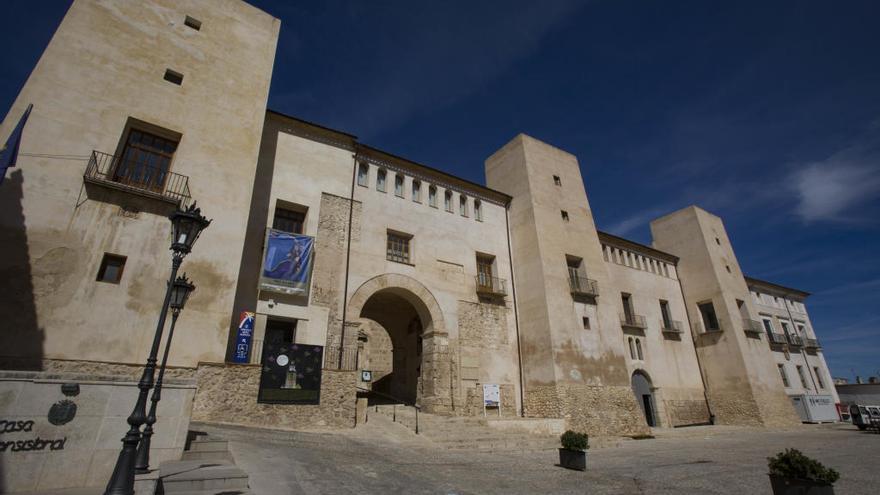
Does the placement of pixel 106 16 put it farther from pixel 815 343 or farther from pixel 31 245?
pixel 815 343

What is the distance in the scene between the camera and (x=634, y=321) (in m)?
23.8

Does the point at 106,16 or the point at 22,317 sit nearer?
the point at 22,317

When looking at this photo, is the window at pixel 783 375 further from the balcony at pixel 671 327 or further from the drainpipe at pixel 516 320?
the drainpipe at pixel 516 320

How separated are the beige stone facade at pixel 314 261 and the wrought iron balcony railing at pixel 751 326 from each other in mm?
368

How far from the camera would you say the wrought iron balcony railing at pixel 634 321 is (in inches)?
915

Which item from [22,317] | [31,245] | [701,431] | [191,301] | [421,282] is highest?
[421,282]

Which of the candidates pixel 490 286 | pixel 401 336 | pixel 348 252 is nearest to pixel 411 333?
pixel 401 336

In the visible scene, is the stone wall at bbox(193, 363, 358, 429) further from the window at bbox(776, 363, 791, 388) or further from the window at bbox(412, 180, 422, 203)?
→ the window at bbox(776, 363, 791, 388)

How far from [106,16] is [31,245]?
23.5 feet

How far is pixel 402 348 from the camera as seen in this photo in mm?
19656

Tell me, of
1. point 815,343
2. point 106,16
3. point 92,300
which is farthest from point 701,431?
point 106,16

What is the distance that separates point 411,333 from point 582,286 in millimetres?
8599

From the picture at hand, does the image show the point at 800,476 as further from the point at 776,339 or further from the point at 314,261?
the point at 776,339

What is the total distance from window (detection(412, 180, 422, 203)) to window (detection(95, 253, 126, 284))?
423 inches
